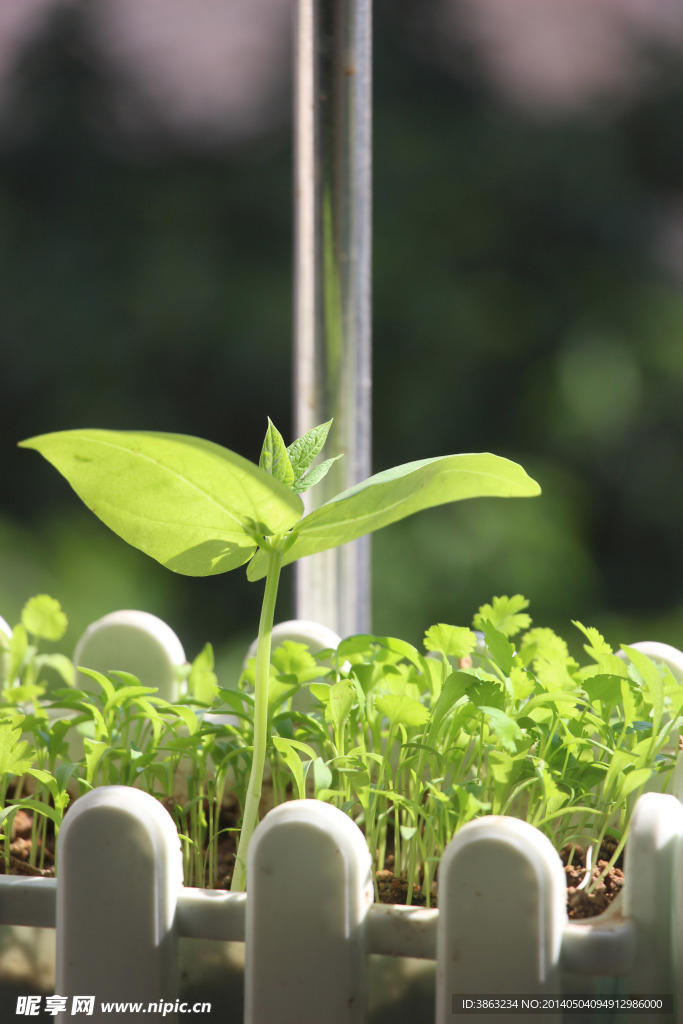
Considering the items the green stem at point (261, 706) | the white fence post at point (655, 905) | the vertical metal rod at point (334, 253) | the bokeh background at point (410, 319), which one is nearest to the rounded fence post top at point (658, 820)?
the white fence post at point (655, 905)

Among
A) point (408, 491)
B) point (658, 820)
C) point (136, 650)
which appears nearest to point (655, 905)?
point (658, 820)

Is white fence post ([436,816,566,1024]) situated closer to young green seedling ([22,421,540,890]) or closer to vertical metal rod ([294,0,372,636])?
young green seedling ([22,421,540,890])

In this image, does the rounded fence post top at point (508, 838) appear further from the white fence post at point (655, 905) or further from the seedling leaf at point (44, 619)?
the seedling leaf at point (44, 619)

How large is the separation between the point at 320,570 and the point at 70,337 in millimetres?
1280

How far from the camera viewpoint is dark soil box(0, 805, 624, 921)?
256mm

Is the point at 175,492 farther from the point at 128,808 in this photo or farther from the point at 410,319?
the point at 410,319

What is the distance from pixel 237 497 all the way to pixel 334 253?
18cm

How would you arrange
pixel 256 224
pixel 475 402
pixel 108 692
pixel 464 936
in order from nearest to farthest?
pixel 464 936 < pixel 108 692 < pixel 475 402 < pixel 256 224

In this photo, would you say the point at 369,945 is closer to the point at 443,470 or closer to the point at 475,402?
the point at 443,470

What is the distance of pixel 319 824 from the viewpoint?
22 centimetres

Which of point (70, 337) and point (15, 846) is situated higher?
point (70, 337)

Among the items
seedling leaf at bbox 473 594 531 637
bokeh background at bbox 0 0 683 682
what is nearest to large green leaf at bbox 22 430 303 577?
seedling leaf at bbox 473 594 531 637

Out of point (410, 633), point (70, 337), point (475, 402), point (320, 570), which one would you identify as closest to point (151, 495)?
point (320, 570)

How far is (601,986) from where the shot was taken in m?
0.22
